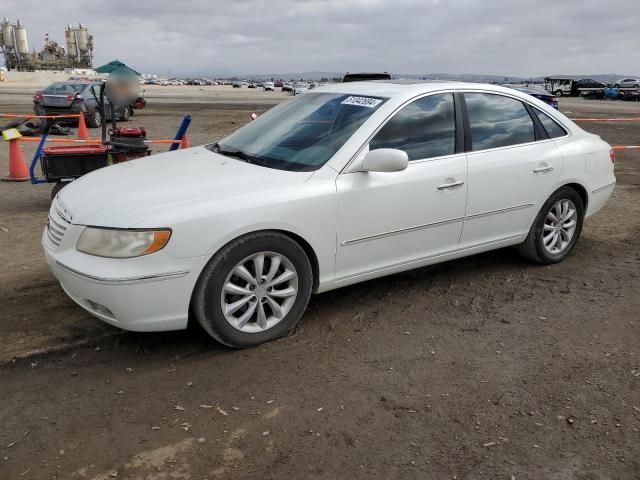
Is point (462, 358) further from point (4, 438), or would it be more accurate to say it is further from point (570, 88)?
A: point (570, 88)

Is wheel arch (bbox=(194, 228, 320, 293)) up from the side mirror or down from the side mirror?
down

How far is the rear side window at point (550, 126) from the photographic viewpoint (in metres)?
4.95

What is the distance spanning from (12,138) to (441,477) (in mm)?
8016

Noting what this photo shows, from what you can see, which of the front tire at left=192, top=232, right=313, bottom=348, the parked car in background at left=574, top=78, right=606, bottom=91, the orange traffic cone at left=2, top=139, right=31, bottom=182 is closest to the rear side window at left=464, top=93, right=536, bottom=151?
the front tire at left=192, top=232, right=313, bottom=348

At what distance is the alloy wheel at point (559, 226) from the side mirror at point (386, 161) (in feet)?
6.52

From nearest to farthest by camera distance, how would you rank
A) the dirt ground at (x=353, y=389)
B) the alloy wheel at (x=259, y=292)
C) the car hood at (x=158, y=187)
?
the dirt ground at (x=353, y=389) < the car hood at (x=158, y=187) < the alloy wheel at (x=259, y=292)

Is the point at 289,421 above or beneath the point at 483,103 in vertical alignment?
beneath

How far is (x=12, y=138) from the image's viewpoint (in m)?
8.32

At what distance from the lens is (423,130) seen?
423 centimetres

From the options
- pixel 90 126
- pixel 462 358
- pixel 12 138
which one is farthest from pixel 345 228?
pixel 90 126

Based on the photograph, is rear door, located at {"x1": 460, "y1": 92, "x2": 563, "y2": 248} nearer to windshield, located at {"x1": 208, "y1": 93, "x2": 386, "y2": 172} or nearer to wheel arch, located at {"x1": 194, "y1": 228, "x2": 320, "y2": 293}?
windshield, located at {"x1": 208, "y1": 93, "x2": 386, "y2": 172}

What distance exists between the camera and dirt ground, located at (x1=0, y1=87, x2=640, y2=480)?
2609mm

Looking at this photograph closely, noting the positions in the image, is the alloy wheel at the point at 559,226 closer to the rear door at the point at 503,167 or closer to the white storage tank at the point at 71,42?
the rear door at the point at 503,167

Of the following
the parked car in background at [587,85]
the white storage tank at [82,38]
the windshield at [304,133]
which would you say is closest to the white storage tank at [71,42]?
the white storage tank at [82,38]
